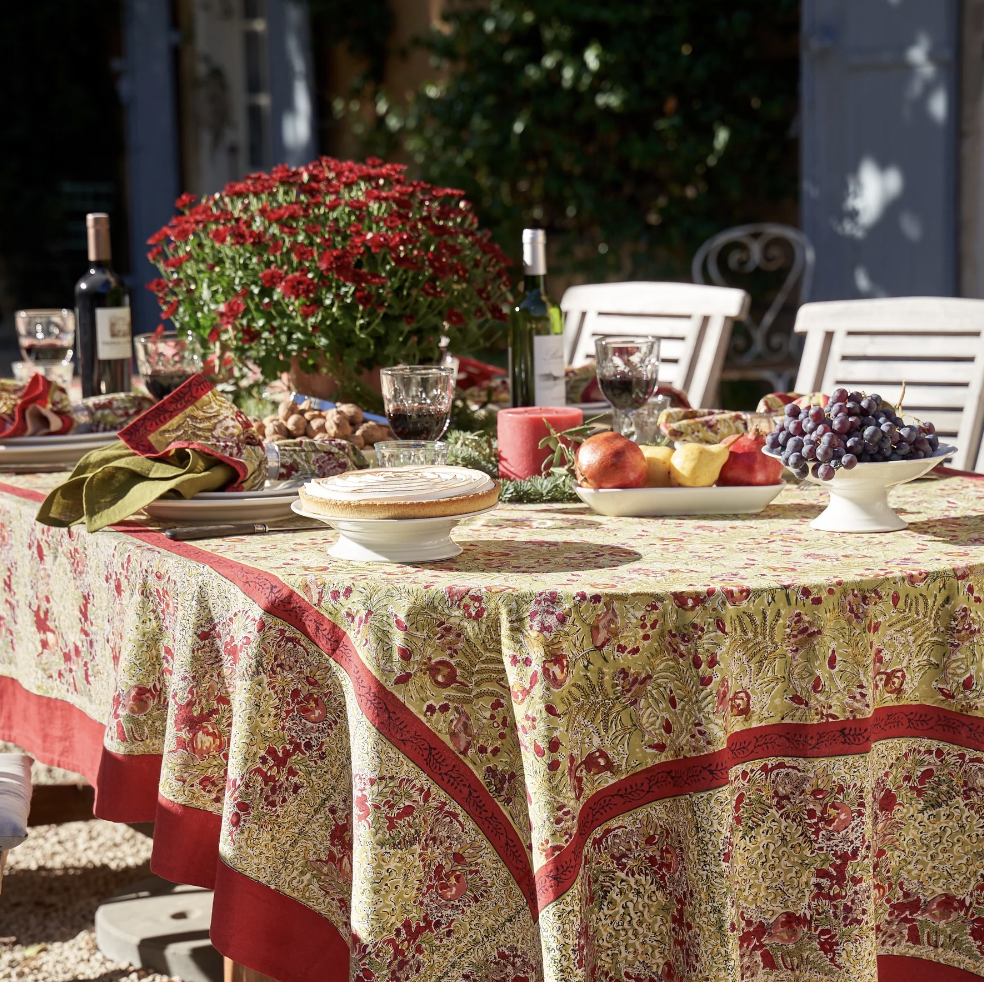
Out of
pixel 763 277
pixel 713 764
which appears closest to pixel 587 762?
pixel 713 764

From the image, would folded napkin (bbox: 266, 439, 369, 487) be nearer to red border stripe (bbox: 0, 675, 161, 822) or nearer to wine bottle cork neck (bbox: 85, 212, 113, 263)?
red border stripe (bbox: 0, 675, 161, 822)

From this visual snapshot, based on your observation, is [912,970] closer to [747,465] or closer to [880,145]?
[747,465]

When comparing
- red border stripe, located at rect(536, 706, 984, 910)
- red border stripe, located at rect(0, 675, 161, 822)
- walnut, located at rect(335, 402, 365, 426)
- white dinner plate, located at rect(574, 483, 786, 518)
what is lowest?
red border stripe, located at rect(0, 675, 161, 822)

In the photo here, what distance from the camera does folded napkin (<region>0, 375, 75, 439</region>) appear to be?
2275 mm

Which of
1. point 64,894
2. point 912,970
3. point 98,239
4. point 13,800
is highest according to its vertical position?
point 98,239

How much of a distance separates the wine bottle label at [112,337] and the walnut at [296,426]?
698mm

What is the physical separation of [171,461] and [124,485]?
0.07m

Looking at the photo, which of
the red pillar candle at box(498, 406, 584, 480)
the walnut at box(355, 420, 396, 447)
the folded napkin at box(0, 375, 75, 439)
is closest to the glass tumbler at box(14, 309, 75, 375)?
the folded napkin at box(0, 375, 75, 439)

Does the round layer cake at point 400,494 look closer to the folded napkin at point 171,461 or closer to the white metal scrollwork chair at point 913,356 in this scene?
the folded napkin at point 171,461

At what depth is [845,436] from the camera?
1.60 metres

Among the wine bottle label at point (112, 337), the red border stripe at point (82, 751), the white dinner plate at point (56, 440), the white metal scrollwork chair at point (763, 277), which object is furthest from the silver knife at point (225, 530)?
the white metal scrollwork chair at point (763, 277)

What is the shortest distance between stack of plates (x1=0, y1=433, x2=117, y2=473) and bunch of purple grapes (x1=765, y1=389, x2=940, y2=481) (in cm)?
116

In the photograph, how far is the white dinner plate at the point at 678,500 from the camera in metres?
1.77

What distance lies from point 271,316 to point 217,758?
883 mm
